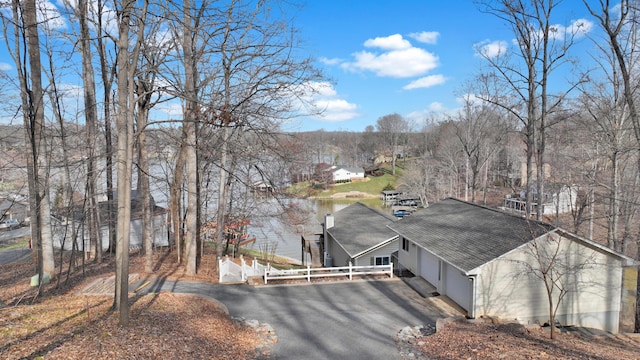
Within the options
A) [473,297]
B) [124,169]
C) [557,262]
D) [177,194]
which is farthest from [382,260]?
[124,169]

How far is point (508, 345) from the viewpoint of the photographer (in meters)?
8.20

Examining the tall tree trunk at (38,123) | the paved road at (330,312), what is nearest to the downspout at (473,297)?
the paved road at (330,312)

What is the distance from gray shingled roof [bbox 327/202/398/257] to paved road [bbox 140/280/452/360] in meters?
4.49

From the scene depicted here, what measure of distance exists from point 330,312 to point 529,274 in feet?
19.9

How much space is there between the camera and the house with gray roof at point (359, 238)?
744 inches

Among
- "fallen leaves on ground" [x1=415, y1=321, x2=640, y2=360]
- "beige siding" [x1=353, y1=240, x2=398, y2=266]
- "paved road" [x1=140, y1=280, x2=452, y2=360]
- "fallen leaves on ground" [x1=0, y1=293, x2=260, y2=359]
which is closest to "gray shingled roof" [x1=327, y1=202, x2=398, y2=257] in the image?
"beige siding" [x1=353, y1=240, x2=398, y2=266]

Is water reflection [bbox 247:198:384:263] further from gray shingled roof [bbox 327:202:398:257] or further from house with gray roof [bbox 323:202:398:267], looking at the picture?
gray shingled roof [bbox 327:202:398:257]

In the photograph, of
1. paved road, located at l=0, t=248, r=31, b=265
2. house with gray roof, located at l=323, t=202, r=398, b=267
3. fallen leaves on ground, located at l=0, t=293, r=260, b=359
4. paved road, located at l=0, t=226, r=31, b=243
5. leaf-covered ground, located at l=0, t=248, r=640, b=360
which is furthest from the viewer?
paved road, located at l=0, t=226, r=31, b=243

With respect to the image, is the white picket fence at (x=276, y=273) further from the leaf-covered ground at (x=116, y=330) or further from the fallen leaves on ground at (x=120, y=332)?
the fallen leaves on ground at (x=120, y=332)

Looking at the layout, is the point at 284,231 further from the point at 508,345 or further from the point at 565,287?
the point at 508,345

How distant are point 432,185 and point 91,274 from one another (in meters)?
45.6

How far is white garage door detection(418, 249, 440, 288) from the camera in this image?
1382 cm

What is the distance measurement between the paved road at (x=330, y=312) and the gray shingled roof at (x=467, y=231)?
1.84 metres

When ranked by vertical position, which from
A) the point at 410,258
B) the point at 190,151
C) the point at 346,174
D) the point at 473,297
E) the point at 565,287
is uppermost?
the point at 190,151
